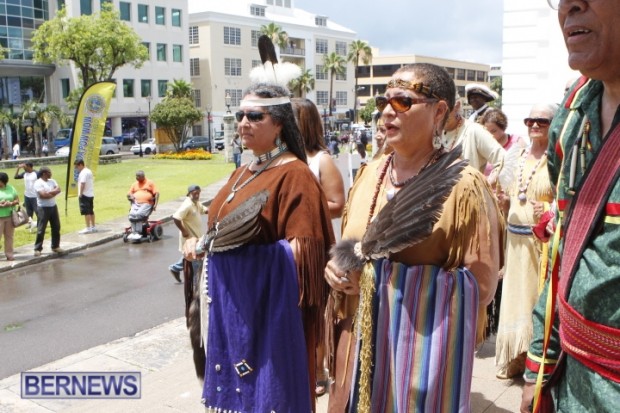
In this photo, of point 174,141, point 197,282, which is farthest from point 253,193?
point 174,141

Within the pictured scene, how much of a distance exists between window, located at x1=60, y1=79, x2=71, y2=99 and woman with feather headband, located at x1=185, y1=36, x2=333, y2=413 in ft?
175

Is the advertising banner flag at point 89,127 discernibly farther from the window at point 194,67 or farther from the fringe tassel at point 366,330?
the window at point 194,67

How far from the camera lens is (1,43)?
4766 centimetres

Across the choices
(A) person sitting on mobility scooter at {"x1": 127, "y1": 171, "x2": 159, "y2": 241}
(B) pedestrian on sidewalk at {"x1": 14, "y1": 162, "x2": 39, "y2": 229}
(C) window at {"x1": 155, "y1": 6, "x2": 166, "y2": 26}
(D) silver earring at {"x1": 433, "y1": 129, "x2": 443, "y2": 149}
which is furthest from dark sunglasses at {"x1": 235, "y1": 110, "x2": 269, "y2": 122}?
(C) window at {"x1": 155, "y1": 6, "x2": 166, "y2": 26}

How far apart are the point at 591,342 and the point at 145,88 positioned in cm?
5814

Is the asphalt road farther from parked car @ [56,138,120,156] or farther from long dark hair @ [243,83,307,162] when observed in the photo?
parked car @ [56,138,120,156]

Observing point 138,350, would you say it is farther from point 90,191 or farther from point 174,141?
point 174,141

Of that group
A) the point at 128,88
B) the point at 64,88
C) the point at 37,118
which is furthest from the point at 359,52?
the point at 37,118

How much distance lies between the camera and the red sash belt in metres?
1.53

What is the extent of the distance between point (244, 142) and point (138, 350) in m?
2.96

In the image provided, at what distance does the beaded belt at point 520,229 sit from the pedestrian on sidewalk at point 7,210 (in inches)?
380

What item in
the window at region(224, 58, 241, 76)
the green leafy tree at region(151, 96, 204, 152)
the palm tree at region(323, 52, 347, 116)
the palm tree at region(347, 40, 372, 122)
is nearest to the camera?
the green leafy tree at region(151, 96, 204, 152)

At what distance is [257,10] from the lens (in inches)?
2854

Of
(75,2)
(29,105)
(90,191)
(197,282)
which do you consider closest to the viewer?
(197,282)
